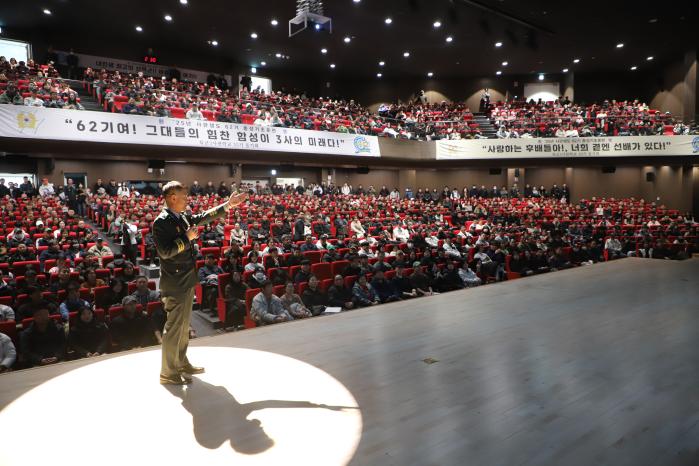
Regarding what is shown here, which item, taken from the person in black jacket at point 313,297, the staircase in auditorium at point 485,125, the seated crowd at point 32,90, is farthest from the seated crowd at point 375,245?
the staircase in auditorium at point 485,125

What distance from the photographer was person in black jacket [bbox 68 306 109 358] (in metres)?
3.45

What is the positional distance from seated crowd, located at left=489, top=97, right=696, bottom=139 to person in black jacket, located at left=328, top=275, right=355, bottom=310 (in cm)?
1235

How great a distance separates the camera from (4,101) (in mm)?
8414

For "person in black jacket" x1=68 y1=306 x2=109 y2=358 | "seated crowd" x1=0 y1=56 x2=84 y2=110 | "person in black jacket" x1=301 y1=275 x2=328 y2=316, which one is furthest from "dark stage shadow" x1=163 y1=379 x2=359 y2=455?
"seated crowd" x1=0 y1=56 x2=84 y2=110

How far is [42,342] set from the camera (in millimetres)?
3312

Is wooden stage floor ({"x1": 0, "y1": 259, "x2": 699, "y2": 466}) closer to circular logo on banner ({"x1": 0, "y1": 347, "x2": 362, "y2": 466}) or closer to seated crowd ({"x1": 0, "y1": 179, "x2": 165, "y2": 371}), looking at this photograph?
circular logo on banner ({"x1": 0, "y1": 347, "x2": 362, "y2": 466})

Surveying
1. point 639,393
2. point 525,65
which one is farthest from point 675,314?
point 525,65

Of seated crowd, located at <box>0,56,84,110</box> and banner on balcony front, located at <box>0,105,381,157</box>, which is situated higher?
seated crowd, located at <box>0,56,84,110</box>

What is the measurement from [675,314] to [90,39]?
1718cm

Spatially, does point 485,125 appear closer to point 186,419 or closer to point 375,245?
point 375,245

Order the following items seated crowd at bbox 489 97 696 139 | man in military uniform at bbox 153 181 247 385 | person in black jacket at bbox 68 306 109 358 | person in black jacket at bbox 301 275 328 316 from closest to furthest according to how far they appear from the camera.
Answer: man in military uniform at bbox 153 181 247 385 → person in black jacket at bbox 68 306 109 358 → person in black jacket at bbox 301 275 328 316 → seated crowd at bbox 489 97 696 139

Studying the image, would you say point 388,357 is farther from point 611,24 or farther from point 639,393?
point 611,24

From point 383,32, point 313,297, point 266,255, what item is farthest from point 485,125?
point 313,297

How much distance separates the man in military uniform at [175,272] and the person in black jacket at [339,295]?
2.43 meters
